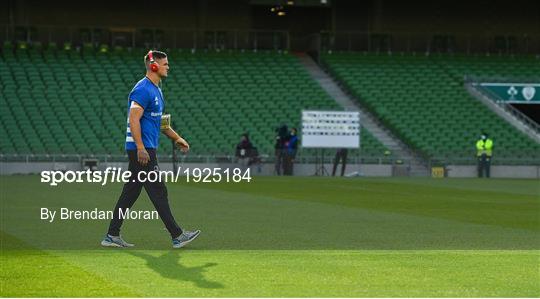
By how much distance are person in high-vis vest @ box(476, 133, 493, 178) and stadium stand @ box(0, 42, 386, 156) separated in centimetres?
409

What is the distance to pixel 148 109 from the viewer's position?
12.5 metres

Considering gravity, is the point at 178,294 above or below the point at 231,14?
below

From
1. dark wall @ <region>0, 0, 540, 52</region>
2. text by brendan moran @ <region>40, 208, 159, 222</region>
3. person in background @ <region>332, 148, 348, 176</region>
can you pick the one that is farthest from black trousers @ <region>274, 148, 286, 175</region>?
text by brendan moran @ <region>40, 208, 159, 222</region>

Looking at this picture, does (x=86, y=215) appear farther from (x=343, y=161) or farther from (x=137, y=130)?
(x=343, y=161)

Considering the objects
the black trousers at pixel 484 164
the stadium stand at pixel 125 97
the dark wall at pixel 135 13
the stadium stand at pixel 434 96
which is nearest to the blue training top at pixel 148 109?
the stadium stand at pixel 125 97

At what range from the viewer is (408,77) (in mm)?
53625

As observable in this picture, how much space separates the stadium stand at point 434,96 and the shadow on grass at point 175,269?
34.0m

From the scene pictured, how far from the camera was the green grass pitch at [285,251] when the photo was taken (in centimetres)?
930

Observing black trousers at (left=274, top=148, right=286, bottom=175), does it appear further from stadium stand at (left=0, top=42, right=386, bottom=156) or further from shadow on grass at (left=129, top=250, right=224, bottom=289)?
shadow on grass at (left=129, top=250, right=224, bottom=289)

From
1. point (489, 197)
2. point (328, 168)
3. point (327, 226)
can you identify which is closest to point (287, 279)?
point (327, 226)

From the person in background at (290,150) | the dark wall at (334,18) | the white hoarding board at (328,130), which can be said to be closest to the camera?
the person in background at (290,150)

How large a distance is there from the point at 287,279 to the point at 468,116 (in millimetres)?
40931

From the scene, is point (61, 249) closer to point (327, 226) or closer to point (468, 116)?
point (327, 226)

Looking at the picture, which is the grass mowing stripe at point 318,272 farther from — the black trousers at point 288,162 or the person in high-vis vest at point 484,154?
the person in high-vis vest at point 484,154
